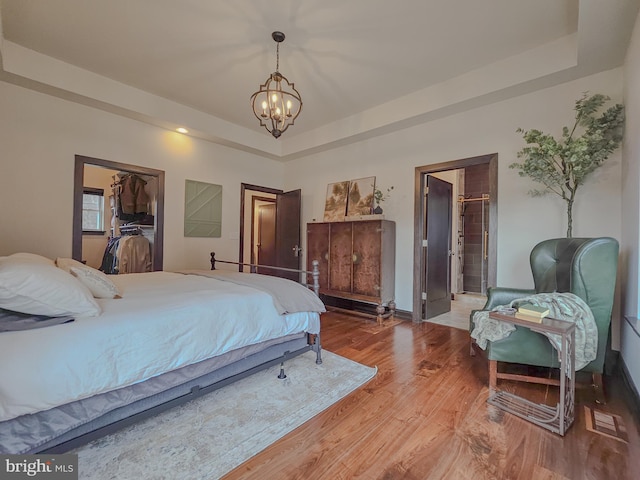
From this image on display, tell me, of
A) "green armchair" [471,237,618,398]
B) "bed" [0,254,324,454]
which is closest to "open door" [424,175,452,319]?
"green armchair" [471,237,618,398]

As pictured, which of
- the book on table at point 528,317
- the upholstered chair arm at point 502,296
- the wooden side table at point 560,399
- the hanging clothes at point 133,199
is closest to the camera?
the wooden side table at point 560,399

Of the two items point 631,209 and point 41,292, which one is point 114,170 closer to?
point 41,292

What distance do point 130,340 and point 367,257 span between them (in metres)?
3.04

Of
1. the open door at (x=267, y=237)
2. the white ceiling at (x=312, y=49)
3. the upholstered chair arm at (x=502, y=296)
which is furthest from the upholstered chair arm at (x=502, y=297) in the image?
the open door at (x=267, y=237)

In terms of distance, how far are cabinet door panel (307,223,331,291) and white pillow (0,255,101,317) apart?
3.21 meters

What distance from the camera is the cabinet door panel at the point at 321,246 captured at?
445cm

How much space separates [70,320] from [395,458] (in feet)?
5.83

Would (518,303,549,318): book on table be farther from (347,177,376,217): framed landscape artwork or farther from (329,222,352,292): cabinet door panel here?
(347,177,376,217): framed landscape artwork

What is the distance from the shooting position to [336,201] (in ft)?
16.0

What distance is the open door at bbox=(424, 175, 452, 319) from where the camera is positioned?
406 centimetres

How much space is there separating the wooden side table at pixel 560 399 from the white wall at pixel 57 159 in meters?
4.26

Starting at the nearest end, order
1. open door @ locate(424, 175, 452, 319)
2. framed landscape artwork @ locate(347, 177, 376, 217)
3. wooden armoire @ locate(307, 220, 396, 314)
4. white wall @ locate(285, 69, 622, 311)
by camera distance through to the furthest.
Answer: white wall @ locate(285, 69, 622, 311)
wooden armoire @ locate(307, 220, 396, 314)
open door @ locate(424, 175, 452, 319)
framed landscape artwork @ locate(347, 177, 376, 217)

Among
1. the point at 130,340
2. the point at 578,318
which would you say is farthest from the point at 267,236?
the point at 578,318

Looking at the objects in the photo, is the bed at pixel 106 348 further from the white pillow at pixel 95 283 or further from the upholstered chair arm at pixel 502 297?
the upholstered chair arm at pixel 502 297
